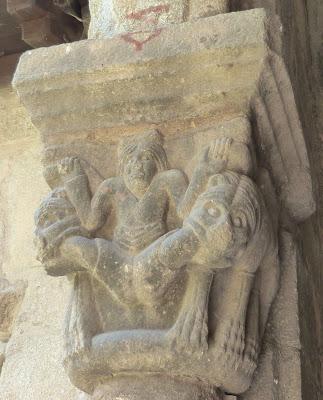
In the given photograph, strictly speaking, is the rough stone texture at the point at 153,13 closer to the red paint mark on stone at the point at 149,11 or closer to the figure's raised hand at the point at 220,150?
the red paint mark on stone at the point at 149,11

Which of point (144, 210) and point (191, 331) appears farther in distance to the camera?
point (144, 210)

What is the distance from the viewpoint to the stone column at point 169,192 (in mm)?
1413

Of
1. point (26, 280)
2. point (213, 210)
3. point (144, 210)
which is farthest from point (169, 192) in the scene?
point (26, 280)

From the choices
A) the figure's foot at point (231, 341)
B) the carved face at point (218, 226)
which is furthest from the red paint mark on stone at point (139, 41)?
the figure's foot at point (231, 341)

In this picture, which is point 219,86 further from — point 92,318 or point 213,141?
point 92,318

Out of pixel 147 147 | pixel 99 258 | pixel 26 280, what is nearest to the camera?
pixel 99 258

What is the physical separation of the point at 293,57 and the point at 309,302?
625 millimetres

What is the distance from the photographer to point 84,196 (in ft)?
5.28

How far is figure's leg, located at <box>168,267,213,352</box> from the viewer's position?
1389 mm

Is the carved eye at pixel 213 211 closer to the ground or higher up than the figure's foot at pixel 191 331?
higher up

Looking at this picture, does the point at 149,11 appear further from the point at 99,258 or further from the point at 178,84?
the point at 99,258

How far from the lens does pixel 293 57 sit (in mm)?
1917

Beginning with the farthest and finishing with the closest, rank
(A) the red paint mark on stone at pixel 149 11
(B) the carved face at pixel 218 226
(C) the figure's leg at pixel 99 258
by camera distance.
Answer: (A) the red paint mark on stone at pixel 149 11, (C) the figure's leg at pixel 99 258, (B) the carved face at pixel 218 226

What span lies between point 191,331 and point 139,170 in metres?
0.36
